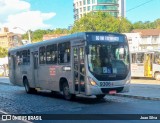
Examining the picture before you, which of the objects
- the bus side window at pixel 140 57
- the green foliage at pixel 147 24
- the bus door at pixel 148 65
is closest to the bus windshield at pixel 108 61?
the bus door at pixel 148 65

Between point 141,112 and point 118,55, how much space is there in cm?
438

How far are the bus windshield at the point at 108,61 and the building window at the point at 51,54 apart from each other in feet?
11.2

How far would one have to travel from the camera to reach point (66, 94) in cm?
1836

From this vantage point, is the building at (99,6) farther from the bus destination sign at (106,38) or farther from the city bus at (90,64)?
the bus destination sign at (106,38)

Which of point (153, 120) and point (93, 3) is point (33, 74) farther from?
point (93, 3)

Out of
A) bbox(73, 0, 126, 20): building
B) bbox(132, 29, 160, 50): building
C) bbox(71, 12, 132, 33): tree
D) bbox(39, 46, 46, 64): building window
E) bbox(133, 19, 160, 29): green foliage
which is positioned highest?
bbox(73, 0, 126, 20): building

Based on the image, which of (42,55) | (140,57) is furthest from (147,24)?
(42,55)

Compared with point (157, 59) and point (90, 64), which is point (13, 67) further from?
point (157, 59)

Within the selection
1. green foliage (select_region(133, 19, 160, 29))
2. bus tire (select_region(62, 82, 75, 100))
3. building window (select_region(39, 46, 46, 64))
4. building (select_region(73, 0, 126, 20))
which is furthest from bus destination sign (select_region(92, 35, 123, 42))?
building (select_region(73, 0, 126, 20))

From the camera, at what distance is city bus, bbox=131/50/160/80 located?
118 ft

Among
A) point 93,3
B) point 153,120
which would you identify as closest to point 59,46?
point 153,120

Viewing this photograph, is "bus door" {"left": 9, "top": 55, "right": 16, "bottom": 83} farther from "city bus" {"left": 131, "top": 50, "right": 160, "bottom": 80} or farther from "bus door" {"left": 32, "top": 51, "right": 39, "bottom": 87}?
→ "city bus" {"left": 131, "top": 50, "right": 160, "bottom": 80}

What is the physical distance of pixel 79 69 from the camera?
16641 millimetres

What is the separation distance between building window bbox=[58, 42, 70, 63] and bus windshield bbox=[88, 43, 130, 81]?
1.80 m
